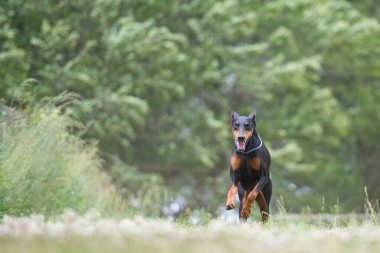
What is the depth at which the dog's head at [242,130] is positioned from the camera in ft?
30.3

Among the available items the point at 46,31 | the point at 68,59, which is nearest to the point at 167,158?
the point at 68,59

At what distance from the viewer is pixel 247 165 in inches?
370

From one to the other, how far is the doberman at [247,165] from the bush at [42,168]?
246cm

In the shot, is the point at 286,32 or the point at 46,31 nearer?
the point at 46,31

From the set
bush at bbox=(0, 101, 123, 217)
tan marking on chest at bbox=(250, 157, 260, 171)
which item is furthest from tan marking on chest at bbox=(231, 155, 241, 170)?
bush at bbox=(0, 101, 123, 217)

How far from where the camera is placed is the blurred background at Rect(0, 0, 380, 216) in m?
20.4

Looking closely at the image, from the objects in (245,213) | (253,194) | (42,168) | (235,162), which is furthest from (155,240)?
(42,168)

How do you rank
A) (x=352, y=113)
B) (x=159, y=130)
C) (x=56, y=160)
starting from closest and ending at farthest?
(x=56, y=160) → (x=159, y=130) → (x=352, y=113)

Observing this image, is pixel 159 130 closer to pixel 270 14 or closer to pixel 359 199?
pixel 270 14

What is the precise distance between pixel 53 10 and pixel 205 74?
4912 millimetres

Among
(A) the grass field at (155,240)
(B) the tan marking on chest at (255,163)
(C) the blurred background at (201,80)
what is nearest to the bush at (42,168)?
(B) the tan marking on chest at (255,163)

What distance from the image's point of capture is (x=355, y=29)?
24.6 metres

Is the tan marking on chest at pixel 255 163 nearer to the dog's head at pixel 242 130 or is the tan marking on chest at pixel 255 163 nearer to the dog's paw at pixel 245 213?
the dog's head at pixel 242 130

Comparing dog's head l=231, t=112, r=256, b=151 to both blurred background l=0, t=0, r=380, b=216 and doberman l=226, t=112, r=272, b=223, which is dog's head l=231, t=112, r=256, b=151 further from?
blurred background l=0, t=0, r=380, b=216
